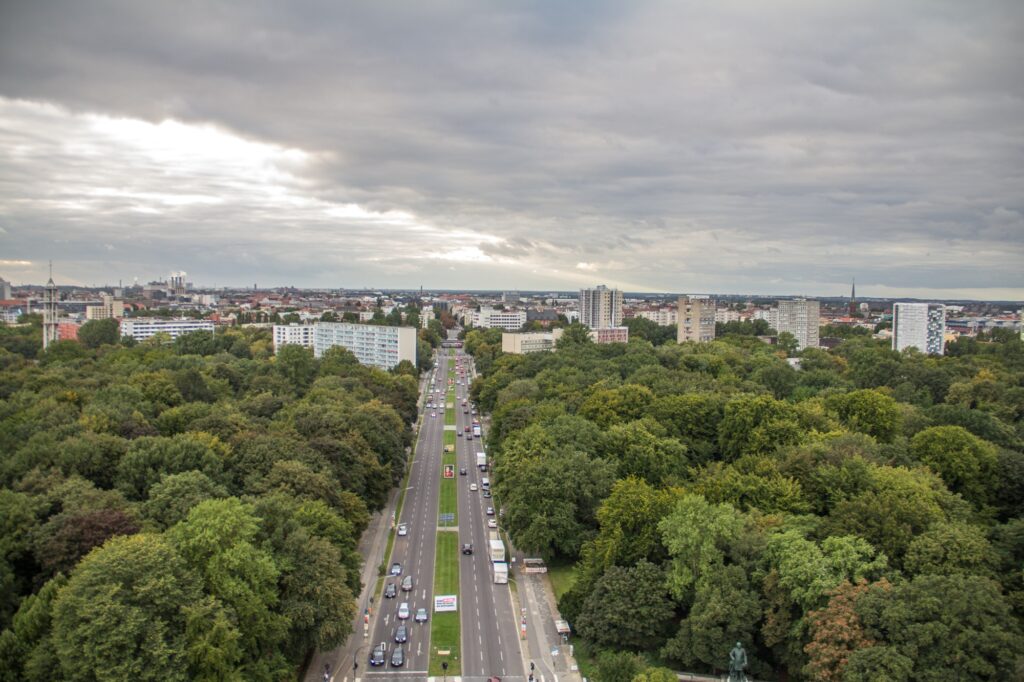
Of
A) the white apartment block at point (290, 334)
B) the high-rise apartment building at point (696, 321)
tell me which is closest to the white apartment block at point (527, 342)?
the high-rise apartment building at point (696, 321)

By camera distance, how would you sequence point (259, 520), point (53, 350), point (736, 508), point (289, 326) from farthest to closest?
point (289, 326)
point (53, 350)
point (736, 508)
point (259, 520)

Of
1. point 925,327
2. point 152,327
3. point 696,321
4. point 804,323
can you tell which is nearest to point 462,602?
Result: point 696,321

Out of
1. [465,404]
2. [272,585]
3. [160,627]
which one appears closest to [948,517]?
[272,585]

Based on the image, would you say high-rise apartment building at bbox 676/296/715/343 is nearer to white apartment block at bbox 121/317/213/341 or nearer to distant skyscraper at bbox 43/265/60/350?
white apartment block at bbox 121/317/213/341

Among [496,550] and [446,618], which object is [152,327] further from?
[446,618]

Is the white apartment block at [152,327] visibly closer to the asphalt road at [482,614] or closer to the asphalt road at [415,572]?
the asphalt road at [415,572]

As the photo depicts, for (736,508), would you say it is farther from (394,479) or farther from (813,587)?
(394,479)

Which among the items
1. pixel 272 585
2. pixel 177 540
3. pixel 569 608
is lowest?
pixel 569 608
